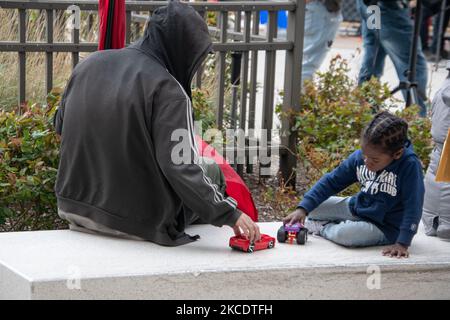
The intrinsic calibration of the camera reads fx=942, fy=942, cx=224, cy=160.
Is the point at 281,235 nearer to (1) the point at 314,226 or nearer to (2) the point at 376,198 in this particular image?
(1) the point at 314,226

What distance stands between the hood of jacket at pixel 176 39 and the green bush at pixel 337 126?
66.8 inches

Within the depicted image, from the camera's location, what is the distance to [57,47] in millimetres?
5414

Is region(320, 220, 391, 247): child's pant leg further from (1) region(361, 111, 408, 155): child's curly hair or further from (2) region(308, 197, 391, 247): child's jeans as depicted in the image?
(1) region(361, 111, 408, 155): child's curly hair

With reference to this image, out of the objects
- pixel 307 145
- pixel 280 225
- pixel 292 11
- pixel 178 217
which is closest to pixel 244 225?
pixel 178 217

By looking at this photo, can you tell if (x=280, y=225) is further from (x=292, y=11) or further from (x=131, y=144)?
(x=292, y=11)

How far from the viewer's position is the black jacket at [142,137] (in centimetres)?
379

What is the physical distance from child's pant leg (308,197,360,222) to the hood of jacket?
0.92m

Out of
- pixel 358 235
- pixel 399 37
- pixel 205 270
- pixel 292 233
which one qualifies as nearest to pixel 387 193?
pixel 358 235

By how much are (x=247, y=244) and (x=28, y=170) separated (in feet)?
4.24

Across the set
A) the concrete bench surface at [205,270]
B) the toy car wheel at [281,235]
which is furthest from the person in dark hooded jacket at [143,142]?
the toy car wheel at [281,235]

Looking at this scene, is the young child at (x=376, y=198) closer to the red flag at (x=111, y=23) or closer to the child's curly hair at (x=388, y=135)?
the child's curly hair at (x=388, y=135)

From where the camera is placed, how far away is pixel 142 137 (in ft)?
12.6
